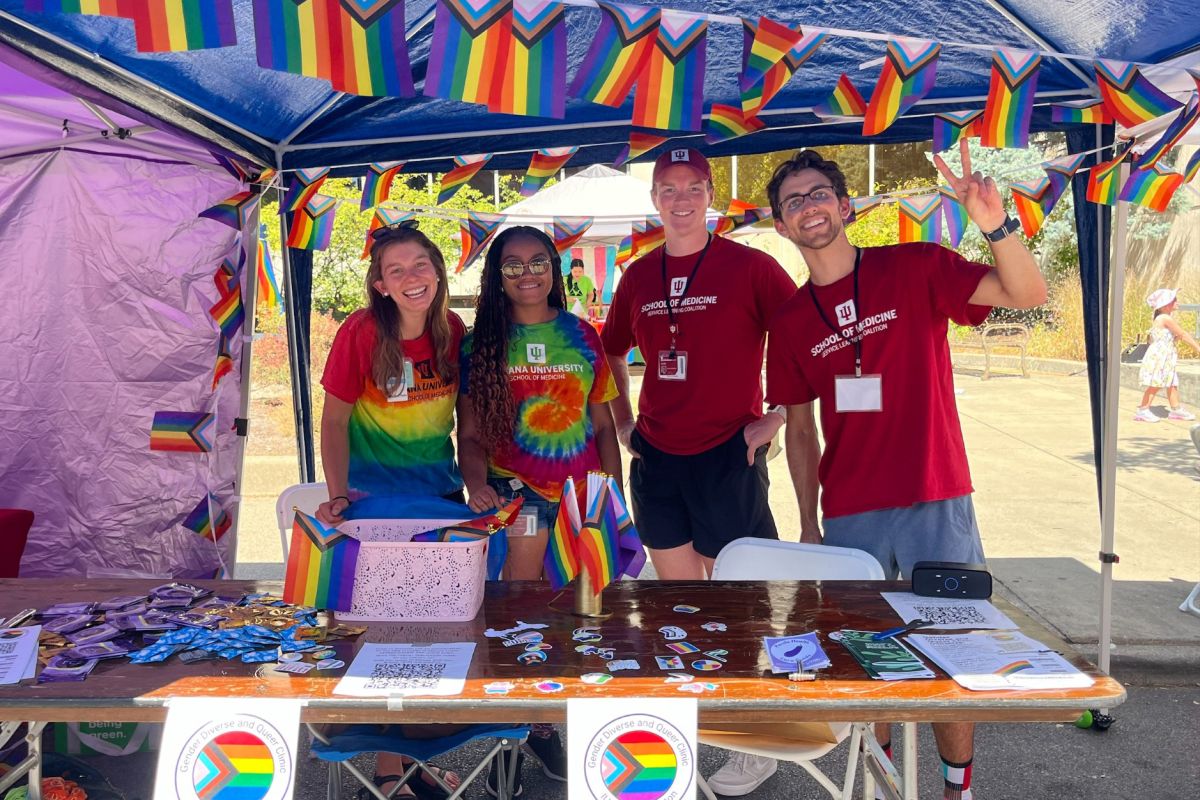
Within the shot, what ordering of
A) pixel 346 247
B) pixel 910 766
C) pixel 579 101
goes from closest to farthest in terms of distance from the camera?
pixel 910 766 < pixel 579 101 < pixel 346 247

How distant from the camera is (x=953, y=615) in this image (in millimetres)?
2188

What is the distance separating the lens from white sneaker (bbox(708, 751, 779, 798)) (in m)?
3.08

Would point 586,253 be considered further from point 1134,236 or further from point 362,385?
point 1134,236

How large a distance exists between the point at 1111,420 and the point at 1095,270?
61cm

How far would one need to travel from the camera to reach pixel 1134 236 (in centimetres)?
1521

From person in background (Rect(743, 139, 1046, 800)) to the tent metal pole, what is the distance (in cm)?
111

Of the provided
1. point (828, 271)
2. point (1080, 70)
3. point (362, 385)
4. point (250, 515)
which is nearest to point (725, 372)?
point (828, 271)

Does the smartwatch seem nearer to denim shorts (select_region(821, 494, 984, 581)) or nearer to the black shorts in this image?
denim shorts (select_region(821, 494, 984, 581))

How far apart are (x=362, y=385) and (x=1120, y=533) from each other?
542 centimetres

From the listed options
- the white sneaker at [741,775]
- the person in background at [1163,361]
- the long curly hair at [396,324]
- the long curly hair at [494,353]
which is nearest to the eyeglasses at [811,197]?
the long curly hair at [494,353]

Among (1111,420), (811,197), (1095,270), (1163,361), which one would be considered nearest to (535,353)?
(811,197)

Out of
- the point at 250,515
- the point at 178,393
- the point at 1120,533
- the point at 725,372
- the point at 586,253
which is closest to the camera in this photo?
the point at 725,372

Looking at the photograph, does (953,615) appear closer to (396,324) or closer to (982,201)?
(982,201)

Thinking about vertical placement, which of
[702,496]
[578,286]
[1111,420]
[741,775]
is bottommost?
[741,775]
